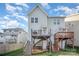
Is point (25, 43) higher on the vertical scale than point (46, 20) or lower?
lower

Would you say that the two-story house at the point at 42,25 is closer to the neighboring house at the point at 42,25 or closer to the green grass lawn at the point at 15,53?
the neighboring house at the point at 42,25

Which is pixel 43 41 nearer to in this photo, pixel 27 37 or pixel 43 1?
pixel 27 37

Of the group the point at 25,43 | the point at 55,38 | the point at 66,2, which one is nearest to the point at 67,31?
the point at 55,38

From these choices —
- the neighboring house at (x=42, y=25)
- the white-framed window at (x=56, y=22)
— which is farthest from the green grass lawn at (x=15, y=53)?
the white-framed window at (x=56, y=22)

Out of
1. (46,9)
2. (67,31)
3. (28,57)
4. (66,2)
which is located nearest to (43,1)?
(46,9)

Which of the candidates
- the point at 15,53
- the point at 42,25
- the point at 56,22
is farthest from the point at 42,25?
the point at 15,53

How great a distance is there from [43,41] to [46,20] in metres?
0.26

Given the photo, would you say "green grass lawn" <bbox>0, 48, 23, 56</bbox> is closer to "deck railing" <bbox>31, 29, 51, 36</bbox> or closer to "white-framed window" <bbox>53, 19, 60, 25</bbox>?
"deck railing" <bbox>31, 29, 51, 36</bbox>

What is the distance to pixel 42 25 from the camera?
2.82 m

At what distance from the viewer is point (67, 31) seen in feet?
9.25

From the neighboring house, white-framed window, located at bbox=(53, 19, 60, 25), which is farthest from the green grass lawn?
white-framed window, located at bbox=(53, 19, 60, 25)

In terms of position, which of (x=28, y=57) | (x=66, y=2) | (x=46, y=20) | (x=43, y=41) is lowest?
(x=28, y=57)

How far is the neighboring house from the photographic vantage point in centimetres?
281

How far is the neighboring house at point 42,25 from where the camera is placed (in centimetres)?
281
